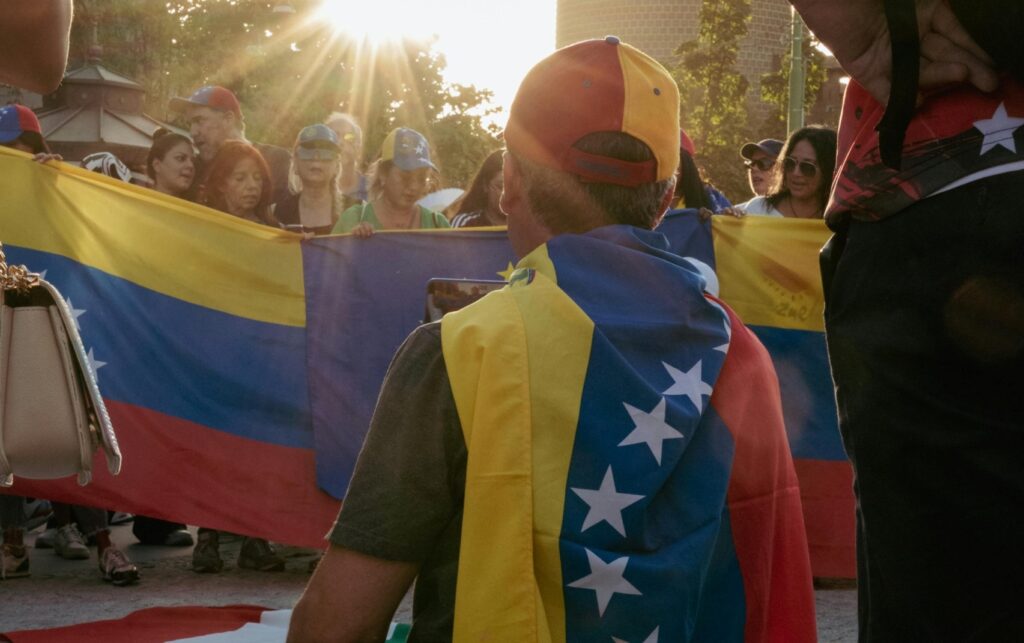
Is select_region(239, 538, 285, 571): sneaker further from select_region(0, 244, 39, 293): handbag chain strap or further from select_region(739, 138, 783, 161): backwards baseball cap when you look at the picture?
select_region(739, 138, 783, 161): backwards baseball cap

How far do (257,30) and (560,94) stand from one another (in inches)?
1202

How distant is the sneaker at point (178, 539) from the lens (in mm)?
7070

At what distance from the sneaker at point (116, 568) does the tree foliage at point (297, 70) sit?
21.0 metres

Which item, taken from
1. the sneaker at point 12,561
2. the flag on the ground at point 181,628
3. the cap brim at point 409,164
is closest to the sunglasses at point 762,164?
the cap brim at point 409,164

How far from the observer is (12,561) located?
6066 mm

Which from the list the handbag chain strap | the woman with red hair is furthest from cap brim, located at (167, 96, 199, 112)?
the handbag chain strap

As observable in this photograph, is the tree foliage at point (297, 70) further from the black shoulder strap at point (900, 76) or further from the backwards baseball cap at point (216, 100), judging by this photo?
the black shoulder strap at point (900, 76)

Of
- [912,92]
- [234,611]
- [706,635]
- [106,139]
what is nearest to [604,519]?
[706,635]

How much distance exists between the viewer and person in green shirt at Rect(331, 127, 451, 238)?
7105 millimetres

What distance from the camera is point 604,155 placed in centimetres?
231

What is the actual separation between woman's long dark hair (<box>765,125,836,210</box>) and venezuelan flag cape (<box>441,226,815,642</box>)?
480cm

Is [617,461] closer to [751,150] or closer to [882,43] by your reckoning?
[882,43]

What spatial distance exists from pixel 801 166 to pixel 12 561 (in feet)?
13.9

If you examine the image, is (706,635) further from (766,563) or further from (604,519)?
(604,519)
